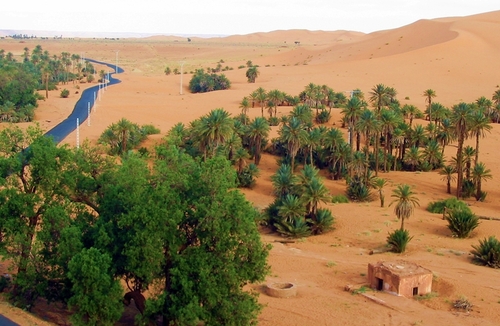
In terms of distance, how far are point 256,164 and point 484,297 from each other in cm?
2865

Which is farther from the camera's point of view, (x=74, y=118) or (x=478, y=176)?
(x=74, y=118)

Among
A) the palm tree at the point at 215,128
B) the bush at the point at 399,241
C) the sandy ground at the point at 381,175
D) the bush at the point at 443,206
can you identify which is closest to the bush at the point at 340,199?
the sandy ground at the point at 381,175

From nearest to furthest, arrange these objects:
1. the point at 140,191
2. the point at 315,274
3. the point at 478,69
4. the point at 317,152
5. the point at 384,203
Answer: the point at 140,191 → the point at 315,274 → the point at 384,203 → the point at 317,152 → the point at 478,69

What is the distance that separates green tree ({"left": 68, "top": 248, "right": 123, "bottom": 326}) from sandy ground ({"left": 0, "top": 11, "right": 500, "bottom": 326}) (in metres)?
1.73

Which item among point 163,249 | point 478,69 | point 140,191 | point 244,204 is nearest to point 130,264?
point 163,249

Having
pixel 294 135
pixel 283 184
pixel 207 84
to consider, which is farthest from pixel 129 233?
pixel 207 84

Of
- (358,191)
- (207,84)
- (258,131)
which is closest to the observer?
(358,191)

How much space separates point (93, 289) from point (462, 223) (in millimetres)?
20609

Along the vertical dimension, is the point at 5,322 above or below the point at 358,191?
above

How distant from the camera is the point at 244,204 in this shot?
18.9m

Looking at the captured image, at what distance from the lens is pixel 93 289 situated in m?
17.7

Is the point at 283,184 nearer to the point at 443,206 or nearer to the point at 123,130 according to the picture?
the point at 443,206

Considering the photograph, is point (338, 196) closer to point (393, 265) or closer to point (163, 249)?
point (393, 265)

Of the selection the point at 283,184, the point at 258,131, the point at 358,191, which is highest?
the point at 258,131
